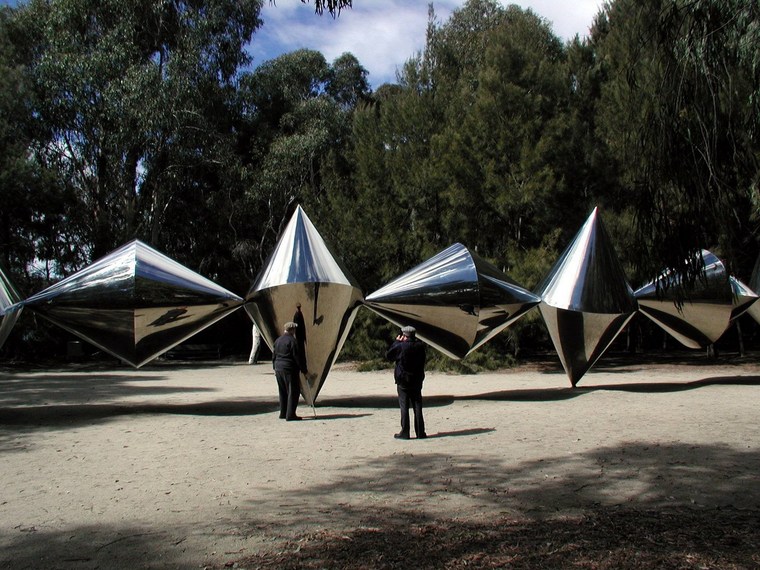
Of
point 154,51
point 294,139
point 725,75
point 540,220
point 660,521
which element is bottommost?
point 660,521

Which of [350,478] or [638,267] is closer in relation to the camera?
[638,267]

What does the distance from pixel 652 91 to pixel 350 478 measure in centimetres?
440

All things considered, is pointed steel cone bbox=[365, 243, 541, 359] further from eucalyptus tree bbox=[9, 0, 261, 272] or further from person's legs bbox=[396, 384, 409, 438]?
eucalyptus tree bbox=[9, 0, 261, 272]

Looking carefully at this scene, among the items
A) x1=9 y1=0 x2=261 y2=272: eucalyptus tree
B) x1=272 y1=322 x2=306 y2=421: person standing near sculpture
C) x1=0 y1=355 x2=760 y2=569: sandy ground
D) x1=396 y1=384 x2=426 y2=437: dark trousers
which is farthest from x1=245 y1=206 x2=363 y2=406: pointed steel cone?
x1=9 y1=0 x2=261 y2=272: eucalyptus tree

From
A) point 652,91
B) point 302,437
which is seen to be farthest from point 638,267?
point 302,437

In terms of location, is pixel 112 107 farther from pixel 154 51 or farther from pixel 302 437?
pixel 302 437

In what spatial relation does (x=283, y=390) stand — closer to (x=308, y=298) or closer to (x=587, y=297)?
(x=308, y=298)

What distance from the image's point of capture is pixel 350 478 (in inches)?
275

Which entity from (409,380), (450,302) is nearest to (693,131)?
(409,380)

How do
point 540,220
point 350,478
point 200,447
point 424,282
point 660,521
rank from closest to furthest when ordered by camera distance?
point 660,521, point 350,478, point 200,447, point 424,282, point 540,220

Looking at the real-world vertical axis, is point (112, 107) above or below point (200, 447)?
above

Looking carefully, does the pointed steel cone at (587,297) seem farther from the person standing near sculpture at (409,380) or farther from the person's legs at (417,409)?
the person's legs at (417,409)

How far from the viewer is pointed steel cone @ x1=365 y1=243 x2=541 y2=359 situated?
1195 centimetres

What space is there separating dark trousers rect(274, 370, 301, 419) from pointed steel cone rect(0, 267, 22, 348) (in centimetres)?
406
